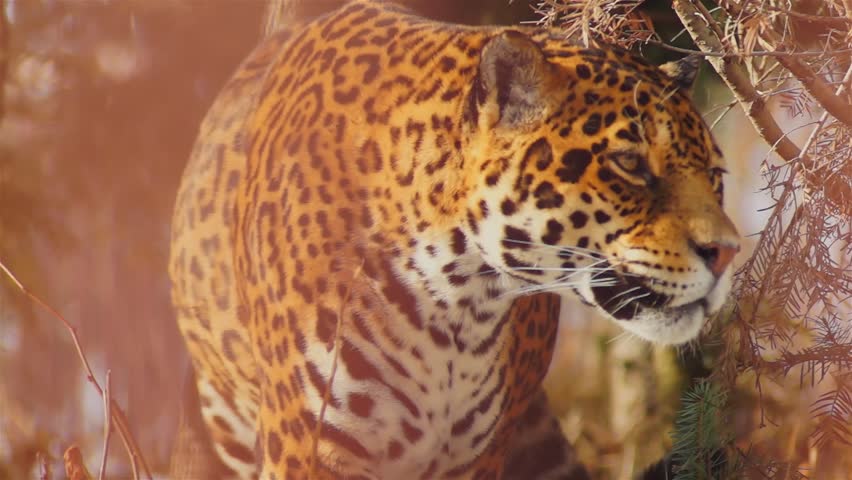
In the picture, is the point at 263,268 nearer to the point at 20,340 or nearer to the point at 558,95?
the point at 558,95

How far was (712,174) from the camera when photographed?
2.73 m

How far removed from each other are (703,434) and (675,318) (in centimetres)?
62

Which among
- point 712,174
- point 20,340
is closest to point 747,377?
point 712,174

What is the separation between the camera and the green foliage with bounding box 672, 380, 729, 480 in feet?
10.4

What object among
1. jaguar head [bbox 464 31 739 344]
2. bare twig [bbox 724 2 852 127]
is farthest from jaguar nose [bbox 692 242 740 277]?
bare twig [bbox 724 2 852 127]

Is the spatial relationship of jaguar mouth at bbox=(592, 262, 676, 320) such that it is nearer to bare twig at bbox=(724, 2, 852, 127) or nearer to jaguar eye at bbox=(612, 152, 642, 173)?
jaguar eye at bbox=(612, 152, 642, 173)

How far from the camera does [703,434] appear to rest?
3.22 meters

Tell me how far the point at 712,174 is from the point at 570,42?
46 cm

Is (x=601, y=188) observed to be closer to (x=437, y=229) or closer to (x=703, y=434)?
(x=437, y=229)

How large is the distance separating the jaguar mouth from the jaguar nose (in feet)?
0.38

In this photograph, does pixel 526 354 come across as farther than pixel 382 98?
Yes

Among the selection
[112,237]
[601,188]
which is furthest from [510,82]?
[112,237]

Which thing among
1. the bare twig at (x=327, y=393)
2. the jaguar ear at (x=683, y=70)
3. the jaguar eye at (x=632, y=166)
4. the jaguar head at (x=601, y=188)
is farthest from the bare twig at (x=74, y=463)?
the jaguar ear at (x=683, y=70)

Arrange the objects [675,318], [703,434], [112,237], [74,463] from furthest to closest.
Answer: [112,237], [703,434], [675,318], [74,463]
